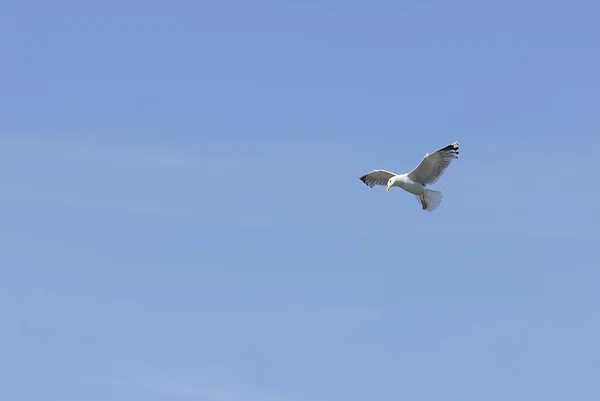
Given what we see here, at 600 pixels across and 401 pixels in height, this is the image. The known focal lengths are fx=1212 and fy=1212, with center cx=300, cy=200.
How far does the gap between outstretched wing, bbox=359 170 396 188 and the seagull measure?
1.33m

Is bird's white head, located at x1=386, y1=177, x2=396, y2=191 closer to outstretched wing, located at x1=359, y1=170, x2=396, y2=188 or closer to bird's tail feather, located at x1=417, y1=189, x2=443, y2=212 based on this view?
outstretched wing, located at x1=359, y1=170, x2=396, y2=188

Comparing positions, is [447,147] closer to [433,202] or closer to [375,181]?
[433,202]

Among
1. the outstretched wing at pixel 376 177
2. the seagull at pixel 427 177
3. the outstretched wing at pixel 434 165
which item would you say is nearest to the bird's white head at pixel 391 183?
the seagull at pixel 427 177

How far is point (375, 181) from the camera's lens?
65.6 meters

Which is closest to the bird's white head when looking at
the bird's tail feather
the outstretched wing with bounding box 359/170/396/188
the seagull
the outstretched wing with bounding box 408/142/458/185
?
the seagull

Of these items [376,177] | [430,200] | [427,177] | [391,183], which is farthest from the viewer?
[376,177]

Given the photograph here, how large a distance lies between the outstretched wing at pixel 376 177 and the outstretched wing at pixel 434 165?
3.03m

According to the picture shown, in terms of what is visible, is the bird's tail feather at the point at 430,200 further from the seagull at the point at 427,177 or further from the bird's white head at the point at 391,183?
the bird's white head at the point at 391,183

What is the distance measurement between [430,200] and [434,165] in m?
1.99

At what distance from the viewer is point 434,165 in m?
59.9

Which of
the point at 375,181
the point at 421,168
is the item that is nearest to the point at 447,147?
the point at 421,168

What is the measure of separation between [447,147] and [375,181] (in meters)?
7.71

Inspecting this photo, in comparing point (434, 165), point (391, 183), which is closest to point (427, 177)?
point (434, 165)

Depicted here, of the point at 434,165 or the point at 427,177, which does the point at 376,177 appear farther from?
the point at 434,165
